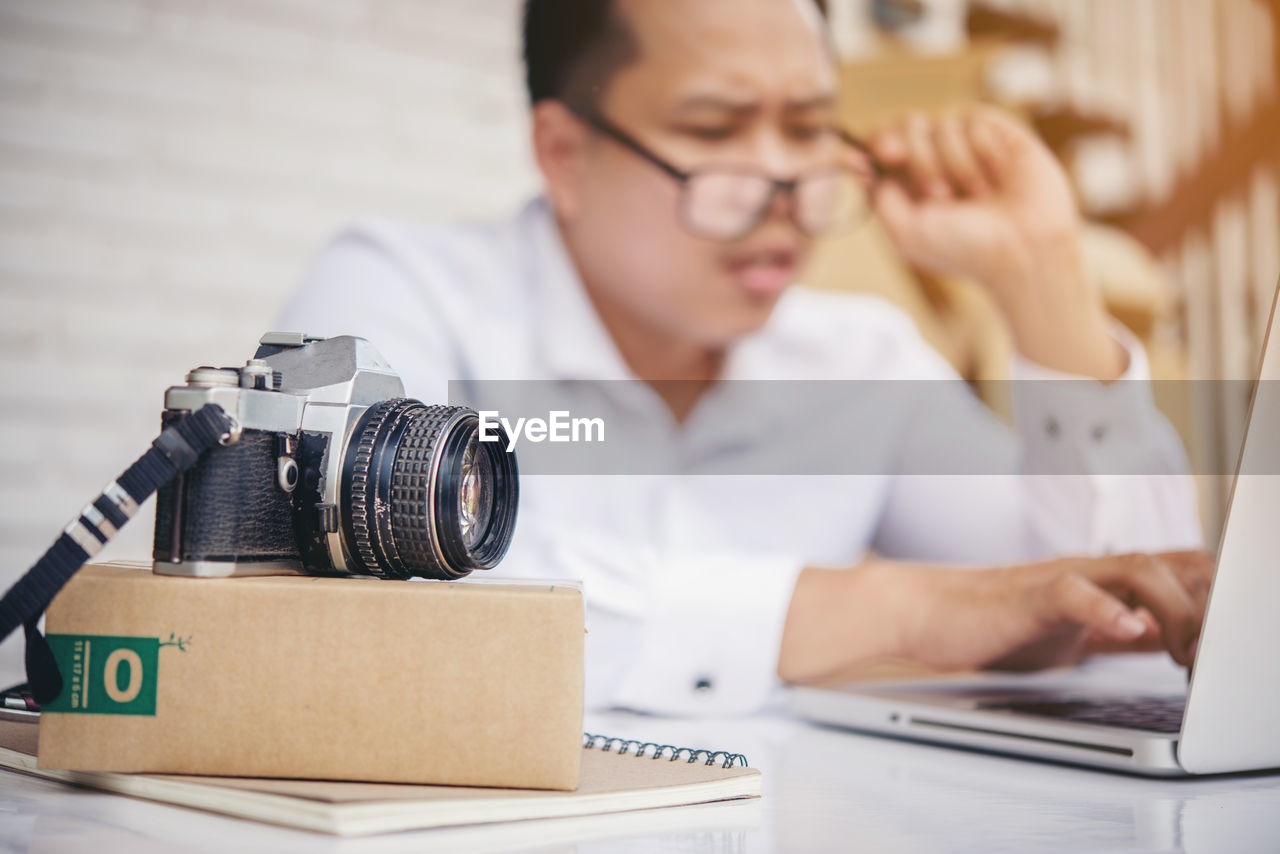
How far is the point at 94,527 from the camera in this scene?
43 cm

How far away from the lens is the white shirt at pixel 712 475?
808 mm

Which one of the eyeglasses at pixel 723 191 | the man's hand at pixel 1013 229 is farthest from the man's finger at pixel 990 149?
the eyeglasses at pixel 723 191

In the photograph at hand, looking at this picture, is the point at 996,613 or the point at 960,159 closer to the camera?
the point at 996,613

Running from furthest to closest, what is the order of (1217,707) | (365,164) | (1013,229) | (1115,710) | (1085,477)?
(365,164) < (1013,229) < (1085,477) < (1115,710) < (1217,707)

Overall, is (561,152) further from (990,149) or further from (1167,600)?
(1167,600)

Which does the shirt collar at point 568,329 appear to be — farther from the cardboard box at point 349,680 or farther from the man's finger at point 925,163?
the cardboard box at point 349,680

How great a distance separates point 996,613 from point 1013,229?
507 millimetres

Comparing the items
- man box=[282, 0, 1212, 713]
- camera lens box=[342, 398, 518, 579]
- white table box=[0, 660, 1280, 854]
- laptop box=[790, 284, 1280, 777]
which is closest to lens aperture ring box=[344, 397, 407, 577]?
camera lens box=[342, 398, 518, 579]

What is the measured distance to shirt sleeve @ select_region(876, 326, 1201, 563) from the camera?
958mm

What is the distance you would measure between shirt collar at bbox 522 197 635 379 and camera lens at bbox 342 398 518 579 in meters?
0.64

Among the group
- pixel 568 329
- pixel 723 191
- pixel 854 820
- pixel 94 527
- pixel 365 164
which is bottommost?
pixel 854 820

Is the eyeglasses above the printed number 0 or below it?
above

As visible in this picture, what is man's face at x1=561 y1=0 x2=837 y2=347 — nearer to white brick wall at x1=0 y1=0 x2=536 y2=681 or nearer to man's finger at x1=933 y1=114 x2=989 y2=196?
man's finger at x1=933 y1=114 x2=989 y2=196

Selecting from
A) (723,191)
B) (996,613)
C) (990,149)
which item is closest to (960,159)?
(990,149)
